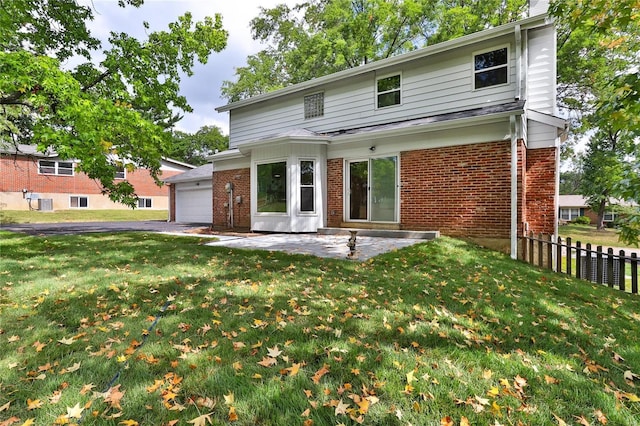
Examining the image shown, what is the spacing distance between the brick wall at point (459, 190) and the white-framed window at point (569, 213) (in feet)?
158

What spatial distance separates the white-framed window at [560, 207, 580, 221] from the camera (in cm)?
4470

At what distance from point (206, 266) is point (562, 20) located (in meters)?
7.06

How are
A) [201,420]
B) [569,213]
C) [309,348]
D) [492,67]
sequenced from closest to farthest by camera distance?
[201,420], [309,348], [492,67], [569,213]

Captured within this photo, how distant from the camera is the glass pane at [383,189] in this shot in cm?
971

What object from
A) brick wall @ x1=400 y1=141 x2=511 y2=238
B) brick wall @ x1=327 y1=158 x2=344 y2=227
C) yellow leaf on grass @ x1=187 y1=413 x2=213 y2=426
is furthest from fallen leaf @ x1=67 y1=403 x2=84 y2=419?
brick wall @ x1=327 y1=158 x2=344 y2=227

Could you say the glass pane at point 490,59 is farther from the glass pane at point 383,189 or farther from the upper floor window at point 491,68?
the glass pane at point 383,189

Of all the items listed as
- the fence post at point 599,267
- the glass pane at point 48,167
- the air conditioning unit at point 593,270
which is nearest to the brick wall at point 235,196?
the air conditioning unit at point 593,270

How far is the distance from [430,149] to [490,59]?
3546 mm

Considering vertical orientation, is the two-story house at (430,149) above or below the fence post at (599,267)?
above

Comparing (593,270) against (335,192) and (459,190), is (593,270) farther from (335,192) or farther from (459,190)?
(335,192)

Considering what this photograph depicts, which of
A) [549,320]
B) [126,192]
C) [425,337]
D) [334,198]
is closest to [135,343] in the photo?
[425,337]

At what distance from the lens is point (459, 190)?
854cm

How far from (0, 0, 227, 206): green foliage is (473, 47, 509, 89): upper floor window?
8064 mm

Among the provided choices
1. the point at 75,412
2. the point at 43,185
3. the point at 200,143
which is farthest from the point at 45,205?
the point at 75,412
